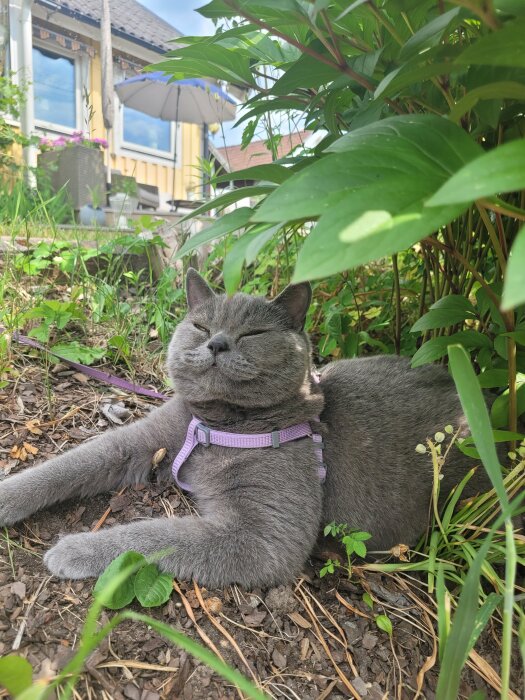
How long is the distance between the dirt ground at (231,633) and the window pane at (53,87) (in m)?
Answer: 7.82

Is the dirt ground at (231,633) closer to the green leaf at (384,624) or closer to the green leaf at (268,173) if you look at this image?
the green leaf at (384,624)

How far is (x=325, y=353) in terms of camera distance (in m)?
2.13

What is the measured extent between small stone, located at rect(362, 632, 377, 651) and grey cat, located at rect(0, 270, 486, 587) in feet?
0.72

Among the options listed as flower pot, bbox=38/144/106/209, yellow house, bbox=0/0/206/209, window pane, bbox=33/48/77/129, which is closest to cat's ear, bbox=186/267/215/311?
yellow house, bbox=0/0/206/209

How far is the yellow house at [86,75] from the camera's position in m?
6.49

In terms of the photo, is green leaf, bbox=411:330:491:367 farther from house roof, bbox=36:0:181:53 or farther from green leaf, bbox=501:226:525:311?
house roof, bbox=36:0:181:53

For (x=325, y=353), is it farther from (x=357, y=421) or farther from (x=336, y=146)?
(x=336, y=146)

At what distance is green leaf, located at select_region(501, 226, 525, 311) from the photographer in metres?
0.39

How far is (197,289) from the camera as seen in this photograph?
5.48ft

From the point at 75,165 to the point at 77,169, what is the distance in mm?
74

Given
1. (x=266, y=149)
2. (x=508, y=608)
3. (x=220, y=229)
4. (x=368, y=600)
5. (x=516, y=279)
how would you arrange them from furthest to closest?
1. (x=266, y=149)
2. (x=368, y=600)
3. (x=220, y=229)
4. (x=508, y=608)
5. (x=516, y=279)

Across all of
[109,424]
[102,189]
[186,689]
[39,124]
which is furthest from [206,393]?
[39,124]

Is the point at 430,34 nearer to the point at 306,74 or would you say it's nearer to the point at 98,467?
the point at 306,74

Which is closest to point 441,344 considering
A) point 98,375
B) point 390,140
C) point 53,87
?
point 390,140
